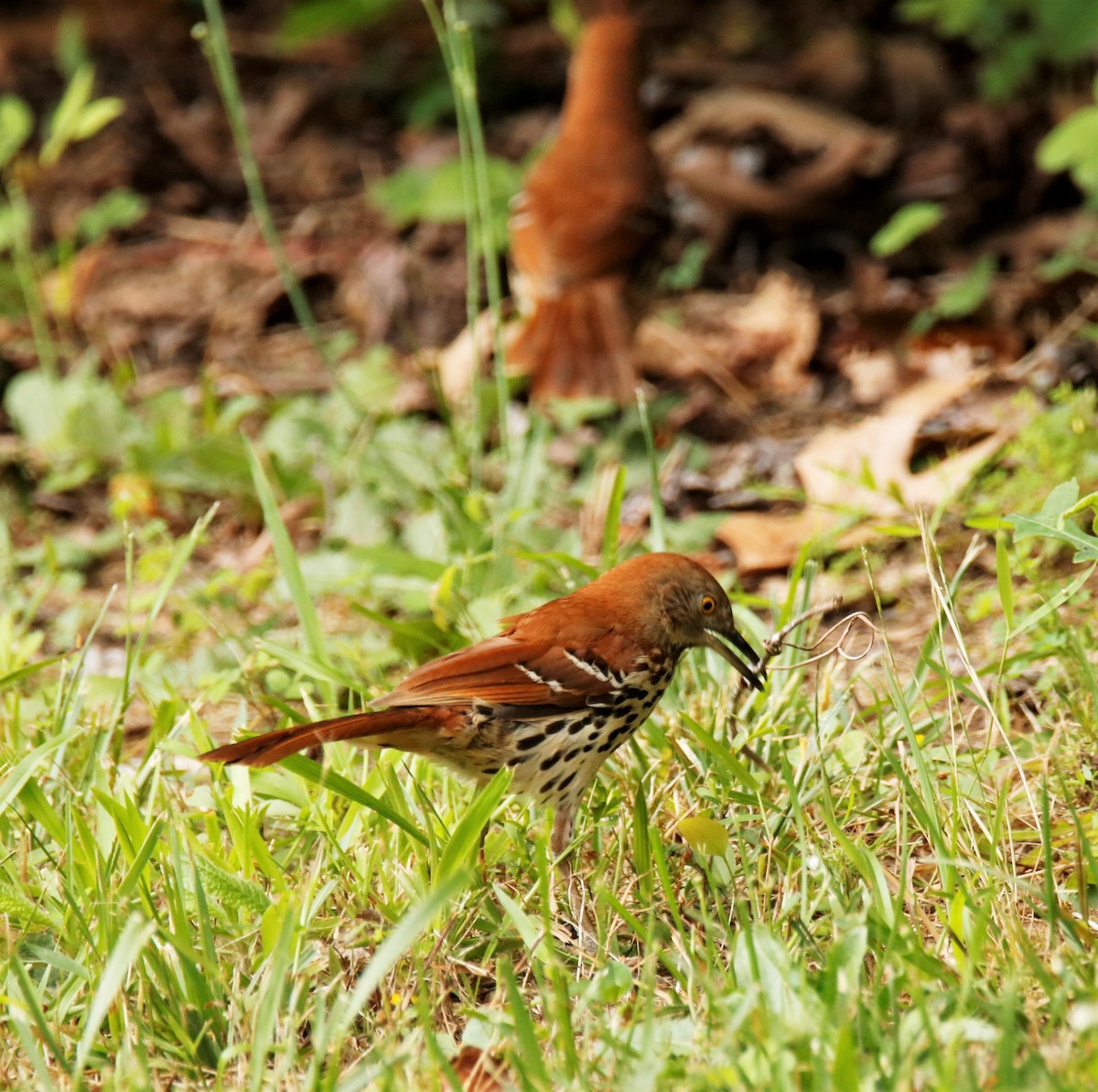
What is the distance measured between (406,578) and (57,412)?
192 cm

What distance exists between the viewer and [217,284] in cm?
679

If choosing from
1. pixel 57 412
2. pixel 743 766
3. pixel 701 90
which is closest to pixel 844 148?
pixel 701 90

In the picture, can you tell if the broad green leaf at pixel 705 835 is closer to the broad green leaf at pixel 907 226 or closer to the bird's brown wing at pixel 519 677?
the bird's brown wing at pixel 519 677

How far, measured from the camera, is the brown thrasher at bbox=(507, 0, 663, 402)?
17.0 ft

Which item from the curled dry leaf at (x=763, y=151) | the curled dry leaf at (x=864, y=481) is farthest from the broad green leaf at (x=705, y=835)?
the curled dry leaf at (x=763, y=151)

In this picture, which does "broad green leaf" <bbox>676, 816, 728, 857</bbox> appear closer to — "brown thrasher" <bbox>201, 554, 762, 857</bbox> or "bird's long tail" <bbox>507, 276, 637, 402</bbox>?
"brown thrasher" <bbox>201, 554, 762, 857</bbox>

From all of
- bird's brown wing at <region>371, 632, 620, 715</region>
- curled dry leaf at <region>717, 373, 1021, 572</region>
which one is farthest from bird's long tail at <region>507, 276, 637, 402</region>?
bird's brown wing at <region>371, 632, 620, 715</region>

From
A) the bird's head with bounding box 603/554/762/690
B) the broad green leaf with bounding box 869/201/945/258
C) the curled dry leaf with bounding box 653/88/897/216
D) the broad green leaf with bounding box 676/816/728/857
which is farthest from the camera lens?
the curled dry leaf with bounding box 653/88/897/216

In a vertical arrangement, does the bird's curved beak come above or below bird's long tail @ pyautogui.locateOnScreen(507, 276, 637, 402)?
above

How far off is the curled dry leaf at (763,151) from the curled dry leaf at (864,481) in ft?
7.41

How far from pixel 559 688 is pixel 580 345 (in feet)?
8.54

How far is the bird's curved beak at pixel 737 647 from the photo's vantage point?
3.00 metres

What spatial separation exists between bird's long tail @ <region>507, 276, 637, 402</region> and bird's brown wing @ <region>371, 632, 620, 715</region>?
7.75 feet

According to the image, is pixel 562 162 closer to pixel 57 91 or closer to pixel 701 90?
pixel 701 90
